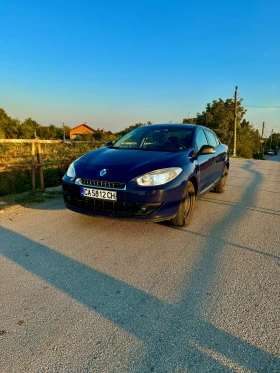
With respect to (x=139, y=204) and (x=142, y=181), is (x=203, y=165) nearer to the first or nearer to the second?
(x=142, y=181)

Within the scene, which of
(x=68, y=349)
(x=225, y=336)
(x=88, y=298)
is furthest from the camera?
(x=88, y=298)

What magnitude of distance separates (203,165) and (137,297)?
2.71m

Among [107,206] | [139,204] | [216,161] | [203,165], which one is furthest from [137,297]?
[216,161]

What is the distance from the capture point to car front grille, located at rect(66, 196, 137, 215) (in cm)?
321

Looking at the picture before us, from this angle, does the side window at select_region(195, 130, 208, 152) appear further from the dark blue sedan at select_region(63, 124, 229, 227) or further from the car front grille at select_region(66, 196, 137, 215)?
the car front grille at select_region(66, 196, 137, 215)

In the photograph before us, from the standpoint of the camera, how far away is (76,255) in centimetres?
290

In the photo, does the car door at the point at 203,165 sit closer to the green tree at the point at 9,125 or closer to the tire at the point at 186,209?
the tire at the point at 186,209

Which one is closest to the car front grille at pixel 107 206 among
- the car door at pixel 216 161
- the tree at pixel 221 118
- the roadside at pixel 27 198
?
the roadside at pixel 27 198

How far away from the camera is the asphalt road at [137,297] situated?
1.60 metres

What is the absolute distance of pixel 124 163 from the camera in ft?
11.5

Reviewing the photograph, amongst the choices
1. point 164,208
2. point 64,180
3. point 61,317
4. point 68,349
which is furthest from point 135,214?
point 68,349

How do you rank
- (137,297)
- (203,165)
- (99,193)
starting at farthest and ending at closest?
1. (203,165)
2. (99,193)
3. (137,297)

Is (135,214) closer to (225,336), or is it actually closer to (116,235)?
(116,235)

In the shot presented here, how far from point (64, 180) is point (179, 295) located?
2.25 metres
